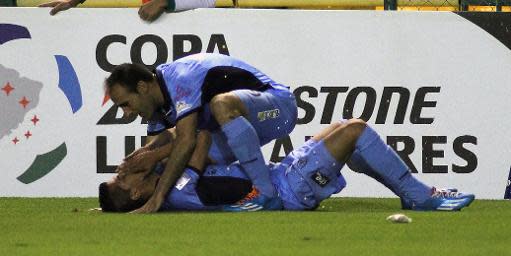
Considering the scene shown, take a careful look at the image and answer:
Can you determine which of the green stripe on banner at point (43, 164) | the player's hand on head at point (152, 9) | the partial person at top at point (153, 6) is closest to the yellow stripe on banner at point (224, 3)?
the partial person at top at point (153, 6)

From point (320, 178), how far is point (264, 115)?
64 cm

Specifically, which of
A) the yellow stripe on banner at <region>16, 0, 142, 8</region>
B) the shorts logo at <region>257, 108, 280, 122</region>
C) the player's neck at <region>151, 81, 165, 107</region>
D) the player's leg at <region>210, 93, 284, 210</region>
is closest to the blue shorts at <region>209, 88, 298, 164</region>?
the shorts logo at <region>257, 108, 280, 122</region>

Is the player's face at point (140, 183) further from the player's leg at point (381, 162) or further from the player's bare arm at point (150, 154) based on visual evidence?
the player's leg at point (381, 162)

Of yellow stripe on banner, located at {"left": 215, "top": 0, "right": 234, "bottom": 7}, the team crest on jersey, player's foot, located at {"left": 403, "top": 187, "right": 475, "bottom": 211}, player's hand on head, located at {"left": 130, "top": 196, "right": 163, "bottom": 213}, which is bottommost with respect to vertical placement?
player's foot, located at {"left": 403, "top": 187, "right": 475, "bottom": 211}

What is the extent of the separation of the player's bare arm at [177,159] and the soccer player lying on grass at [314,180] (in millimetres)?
79

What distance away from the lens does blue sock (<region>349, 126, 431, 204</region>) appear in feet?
25.9

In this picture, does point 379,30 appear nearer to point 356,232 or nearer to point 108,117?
point 108,117

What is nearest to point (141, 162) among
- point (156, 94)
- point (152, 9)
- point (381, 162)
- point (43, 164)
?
point (156, 94)

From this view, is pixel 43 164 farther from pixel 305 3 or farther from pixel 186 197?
pixel 305 3

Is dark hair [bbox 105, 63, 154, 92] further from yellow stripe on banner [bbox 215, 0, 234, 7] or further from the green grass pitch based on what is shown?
yellow stripe on banner [bbox 215, 0, 234, 7]

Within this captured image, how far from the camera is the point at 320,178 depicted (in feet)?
26.5

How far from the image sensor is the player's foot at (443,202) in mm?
8117

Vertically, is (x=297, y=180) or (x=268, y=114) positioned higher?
(x=268, y=114)

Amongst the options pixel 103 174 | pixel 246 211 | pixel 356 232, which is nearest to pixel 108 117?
pixel 103 174
